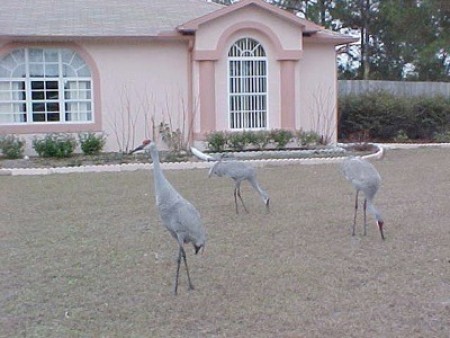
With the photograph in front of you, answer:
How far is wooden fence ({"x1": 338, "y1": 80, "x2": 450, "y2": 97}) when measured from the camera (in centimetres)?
2162

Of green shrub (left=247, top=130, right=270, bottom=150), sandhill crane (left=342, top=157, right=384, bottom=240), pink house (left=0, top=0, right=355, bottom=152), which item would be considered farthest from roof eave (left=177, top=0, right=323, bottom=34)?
sandhill crane (left=342, top=157, right=384, bottom=240)

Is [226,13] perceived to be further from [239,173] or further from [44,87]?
[239,173]

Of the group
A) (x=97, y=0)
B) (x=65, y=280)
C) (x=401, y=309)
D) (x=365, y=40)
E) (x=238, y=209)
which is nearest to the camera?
(x=401, y=309)

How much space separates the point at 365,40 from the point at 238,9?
16.8 meters

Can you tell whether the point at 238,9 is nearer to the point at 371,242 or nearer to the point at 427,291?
the point at 371,242

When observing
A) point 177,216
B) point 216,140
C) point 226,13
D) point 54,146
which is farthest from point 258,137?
point 177,216

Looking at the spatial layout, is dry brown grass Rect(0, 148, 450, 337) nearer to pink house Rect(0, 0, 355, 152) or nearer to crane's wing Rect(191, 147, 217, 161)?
crane's wing Rect(191, 147, 217, 161)

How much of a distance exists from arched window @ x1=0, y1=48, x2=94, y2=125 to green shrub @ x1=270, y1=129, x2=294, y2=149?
4908 mm

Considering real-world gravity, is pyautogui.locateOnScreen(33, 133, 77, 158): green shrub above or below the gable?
below

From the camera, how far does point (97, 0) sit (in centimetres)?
1988

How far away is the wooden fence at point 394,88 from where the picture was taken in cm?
2162

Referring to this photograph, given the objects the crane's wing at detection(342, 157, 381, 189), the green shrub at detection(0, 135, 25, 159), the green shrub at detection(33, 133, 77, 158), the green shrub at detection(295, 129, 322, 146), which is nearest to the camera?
the crane's wing at detection(342, 157, 381, 189)

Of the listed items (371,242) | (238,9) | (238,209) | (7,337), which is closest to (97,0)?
(238,9)

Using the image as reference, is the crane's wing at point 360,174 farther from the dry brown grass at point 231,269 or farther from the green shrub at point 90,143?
the green shrub at point 90,143
